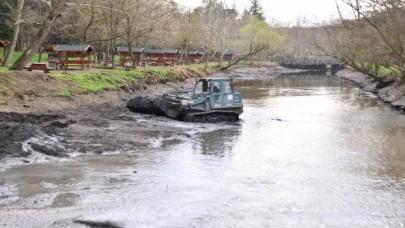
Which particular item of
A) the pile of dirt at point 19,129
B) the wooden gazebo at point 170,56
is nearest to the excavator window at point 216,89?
the pile of dirt at point 19,129

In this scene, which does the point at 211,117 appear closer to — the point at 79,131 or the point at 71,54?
the point at 79,131

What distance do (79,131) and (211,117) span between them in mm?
7623

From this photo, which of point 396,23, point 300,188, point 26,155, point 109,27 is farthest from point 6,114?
point 109,27

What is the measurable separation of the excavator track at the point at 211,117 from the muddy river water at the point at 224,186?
290cm

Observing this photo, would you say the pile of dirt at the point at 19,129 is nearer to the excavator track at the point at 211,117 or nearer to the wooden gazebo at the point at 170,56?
the excavator track at the point at 211,117

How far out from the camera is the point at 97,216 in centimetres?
916

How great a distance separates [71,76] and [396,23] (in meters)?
22.2

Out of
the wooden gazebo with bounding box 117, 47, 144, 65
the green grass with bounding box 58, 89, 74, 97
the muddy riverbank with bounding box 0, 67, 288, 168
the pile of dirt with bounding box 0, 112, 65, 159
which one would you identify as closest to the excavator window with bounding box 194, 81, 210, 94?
the muddy riverbank with bounding box 0, 67, 288, 168

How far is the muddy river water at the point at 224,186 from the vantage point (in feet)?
31.0

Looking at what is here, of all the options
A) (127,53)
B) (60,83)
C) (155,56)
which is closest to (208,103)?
(60,83)

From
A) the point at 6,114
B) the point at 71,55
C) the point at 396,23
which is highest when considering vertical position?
the point at 396,23

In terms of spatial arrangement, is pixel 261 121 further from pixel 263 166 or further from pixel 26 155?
pixel 26 155

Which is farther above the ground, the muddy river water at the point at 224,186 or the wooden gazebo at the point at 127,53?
the wooden gazebo at the point at 127,53

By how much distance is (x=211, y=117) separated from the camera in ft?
76.3
